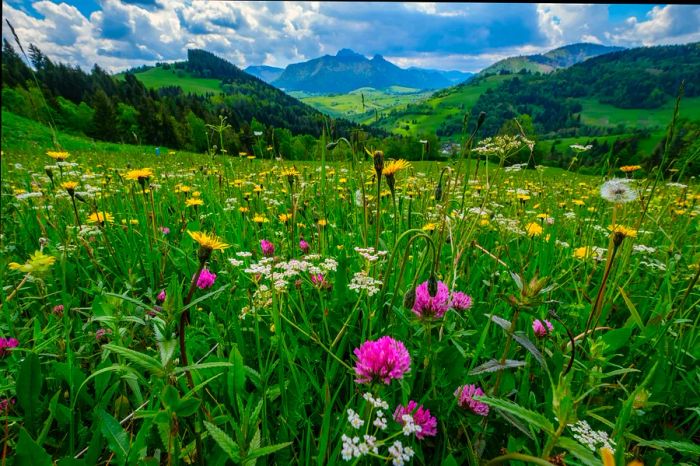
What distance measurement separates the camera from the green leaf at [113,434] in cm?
98

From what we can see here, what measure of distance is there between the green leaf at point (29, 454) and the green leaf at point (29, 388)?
0.37 meters

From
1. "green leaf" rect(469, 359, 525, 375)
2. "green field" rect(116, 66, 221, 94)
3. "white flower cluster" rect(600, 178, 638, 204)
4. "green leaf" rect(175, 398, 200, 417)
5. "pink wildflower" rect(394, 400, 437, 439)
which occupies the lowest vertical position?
"pink wildflower" rect(394, 400, 437, 439)

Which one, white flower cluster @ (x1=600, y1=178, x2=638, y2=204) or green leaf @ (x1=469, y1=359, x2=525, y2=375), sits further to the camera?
white flower cluster @ (x1=600, y1=178, x2=638, y2=204)

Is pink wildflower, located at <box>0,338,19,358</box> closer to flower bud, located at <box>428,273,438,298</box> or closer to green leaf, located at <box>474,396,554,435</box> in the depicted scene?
flower bud, located at <box>428,273,438,298</box>

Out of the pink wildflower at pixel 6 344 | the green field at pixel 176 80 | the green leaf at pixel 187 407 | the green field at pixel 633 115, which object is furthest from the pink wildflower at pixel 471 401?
the green field at pixel 176 80

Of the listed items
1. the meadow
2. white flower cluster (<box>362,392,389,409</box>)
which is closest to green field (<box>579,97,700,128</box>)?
the meadow

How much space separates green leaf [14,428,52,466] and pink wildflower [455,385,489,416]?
1135 mm

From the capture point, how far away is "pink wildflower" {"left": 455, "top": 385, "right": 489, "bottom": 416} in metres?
1.14

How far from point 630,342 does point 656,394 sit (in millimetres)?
442

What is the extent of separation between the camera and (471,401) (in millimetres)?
1168

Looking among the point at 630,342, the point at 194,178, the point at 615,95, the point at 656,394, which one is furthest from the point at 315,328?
the point at 615,95

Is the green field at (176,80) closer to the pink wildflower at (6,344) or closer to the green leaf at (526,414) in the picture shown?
the pink wildflower at (6,344)

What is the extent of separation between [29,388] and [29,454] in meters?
0.38

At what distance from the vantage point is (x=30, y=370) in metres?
1.12
